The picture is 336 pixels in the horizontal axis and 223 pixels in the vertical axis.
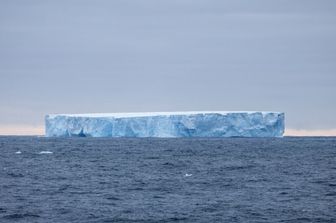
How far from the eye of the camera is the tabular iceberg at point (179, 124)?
78.2m

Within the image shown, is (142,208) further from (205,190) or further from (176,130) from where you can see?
(176,130)

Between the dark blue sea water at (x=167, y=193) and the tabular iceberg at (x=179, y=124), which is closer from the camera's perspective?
the dark blue sea water at (x=167, y=193)

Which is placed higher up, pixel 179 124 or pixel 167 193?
pixel 179 124

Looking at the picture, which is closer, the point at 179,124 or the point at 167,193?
the point at 167,193

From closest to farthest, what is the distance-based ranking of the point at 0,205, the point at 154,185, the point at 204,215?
the point at 204,215
the point at 0,205
the point at 154,185

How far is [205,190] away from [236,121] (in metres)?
48.8

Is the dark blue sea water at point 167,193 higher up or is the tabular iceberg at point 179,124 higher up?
the tabular iceberg at point 179,124

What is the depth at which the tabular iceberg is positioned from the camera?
78.2 metres

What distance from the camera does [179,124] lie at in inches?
3130

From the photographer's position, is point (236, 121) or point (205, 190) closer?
point (205, 190)

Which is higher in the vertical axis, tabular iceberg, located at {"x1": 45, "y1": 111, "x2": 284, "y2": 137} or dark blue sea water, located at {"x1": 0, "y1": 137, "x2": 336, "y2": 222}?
tabular iceberg, located at {"x1": 45, "y1": 111, "x2": 284, "y2": 137}

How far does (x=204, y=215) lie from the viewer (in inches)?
903

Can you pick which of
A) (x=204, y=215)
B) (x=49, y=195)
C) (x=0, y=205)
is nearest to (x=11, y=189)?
(x=49, y=195)

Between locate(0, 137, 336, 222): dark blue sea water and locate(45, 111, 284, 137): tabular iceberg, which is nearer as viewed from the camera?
locate(0, 137, 336, 222): dark blue sea water
